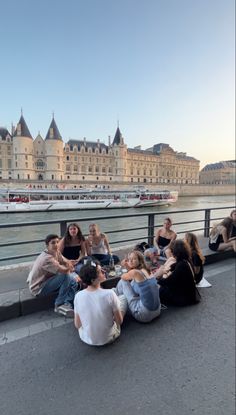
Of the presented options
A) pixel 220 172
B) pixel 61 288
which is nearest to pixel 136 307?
pixel 61 288

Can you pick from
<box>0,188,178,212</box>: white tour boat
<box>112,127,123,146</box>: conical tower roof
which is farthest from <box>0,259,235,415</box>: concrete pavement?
<box>112,127,123,146</box>: conical tower roof

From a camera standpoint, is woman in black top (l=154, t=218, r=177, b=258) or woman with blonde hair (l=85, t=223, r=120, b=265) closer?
woman with blonde hair (l=85, t=223, r=120, b=265)

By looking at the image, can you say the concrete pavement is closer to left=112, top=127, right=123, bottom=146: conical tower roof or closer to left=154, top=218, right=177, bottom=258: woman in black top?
left=154, top=218, right=177, bottom=258: woman in black top

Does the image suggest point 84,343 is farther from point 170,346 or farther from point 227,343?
point 227,343

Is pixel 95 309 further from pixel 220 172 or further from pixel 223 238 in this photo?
pixel 220 172

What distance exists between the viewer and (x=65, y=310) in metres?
2.69

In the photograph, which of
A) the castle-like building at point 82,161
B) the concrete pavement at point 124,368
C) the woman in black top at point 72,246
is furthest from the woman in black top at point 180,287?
the castle-like building at point 82,161

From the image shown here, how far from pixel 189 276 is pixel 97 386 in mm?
1607

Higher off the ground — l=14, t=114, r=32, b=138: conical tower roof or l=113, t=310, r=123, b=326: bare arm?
l=14, t=114, r=32, b=138: conical tower roof

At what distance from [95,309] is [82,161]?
76703mm

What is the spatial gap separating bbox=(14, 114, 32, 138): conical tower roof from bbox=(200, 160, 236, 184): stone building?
7228cm

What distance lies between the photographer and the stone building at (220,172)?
330ft

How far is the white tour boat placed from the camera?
96.0 feet

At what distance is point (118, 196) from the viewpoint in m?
36.6
